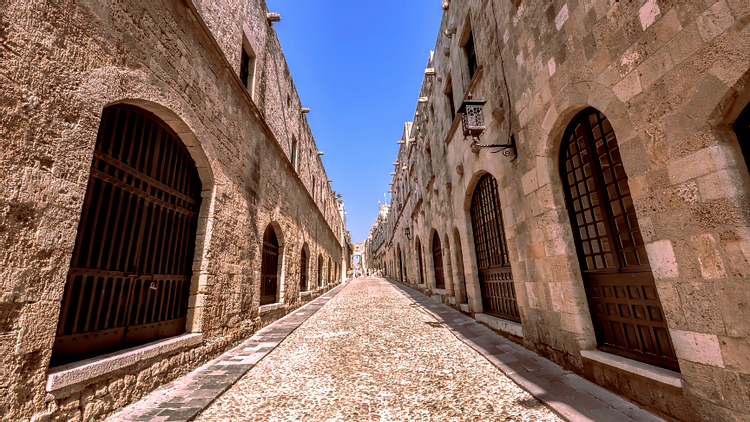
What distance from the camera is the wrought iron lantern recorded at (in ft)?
16.2

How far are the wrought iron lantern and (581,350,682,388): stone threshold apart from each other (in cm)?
356

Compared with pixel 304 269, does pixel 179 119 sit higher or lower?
higher

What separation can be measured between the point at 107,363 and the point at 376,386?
260 cm

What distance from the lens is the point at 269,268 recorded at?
742cm

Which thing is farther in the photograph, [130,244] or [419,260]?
[419,260]

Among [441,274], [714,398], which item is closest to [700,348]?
[714,398]

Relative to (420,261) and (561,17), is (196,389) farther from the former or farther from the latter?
(420,261)

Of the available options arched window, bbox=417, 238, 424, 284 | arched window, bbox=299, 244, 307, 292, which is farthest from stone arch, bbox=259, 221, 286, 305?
arched window, bbox=417, 238, 424, 284

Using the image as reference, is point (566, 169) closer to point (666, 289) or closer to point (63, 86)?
point (666, 289)

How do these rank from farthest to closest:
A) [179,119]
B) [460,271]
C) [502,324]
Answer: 1. [460,271]
2. [502,324]
3. [179,119]

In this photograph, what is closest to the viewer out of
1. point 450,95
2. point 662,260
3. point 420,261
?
point 662,260

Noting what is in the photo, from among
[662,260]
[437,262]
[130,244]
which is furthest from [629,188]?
[437,262]

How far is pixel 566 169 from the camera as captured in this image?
12.0 ft

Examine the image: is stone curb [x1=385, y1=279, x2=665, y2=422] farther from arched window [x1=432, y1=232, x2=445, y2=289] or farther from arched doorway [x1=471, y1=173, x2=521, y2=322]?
arched window [x1=432, y1=232, x2=445, y2=289]
